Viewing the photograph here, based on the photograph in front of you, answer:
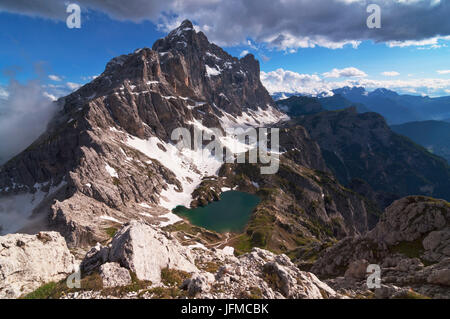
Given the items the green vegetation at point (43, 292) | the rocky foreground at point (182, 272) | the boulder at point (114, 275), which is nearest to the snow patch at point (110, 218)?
the rocky foreground at point (182, 272)

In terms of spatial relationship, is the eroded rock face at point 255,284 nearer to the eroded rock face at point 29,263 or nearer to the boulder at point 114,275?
the boulder at point 114,275

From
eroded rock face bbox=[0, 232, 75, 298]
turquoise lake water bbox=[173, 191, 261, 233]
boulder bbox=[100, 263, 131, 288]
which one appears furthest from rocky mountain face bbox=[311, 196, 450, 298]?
turquoise lake water bbox=[173, 191, 261, 233]

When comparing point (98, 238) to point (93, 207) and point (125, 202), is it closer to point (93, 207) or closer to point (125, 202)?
point (93, 207)

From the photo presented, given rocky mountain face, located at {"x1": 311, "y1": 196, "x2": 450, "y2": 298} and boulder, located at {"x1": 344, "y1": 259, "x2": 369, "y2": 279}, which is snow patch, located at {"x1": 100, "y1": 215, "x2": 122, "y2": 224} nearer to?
rocky mountain face, located at {"x1": 311, "y1": 196, "x2": 450, "y2": 298}

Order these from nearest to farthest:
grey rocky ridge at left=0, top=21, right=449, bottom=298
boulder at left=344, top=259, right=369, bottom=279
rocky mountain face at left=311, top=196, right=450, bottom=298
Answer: grey rocky ridge at left=0, top=21, right=449, bottom=298 → rocky mountain face at left=311, top=196, right=450, bottom=298 → boulder at left=344, top=259, right=369, bottom=279

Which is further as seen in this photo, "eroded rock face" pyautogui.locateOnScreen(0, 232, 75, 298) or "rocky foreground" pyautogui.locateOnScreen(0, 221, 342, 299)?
"eroded rock face" pyautogui.locateOnScreen(0, 232, 75, 298)
